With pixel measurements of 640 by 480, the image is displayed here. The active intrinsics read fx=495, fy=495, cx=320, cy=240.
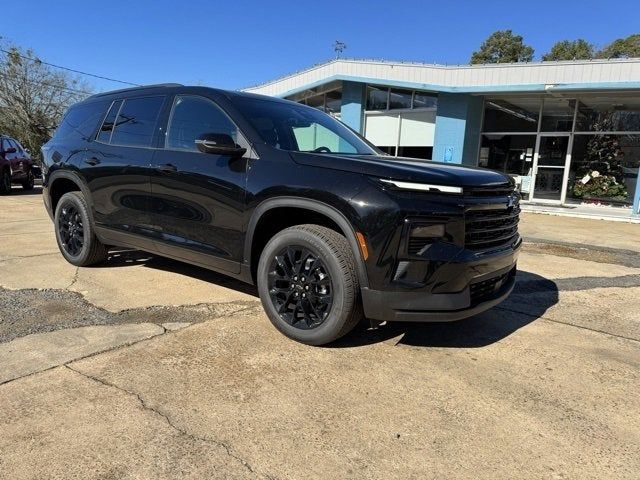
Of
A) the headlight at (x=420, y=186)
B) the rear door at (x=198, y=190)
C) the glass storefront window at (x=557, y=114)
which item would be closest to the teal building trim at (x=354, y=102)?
the glass storefront window at (x=557, y=114)

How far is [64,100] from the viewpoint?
3681cm

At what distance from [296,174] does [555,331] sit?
2.50 meters

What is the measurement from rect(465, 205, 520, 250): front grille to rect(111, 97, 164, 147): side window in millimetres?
2951

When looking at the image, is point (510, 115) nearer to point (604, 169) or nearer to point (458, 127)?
point (458, 127)

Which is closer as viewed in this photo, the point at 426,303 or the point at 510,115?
the point at 426,303

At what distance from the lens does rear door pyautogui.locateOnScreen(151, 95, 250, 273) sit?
381cm

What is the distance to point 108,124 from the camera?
16.6 feet

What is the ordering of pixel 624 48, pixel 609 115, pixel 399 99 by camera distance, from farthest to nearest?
pixel 624 48
pixel 399 99
pixel 609 115

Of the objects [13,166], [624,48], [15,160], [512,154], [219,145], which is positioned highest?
[624,48]

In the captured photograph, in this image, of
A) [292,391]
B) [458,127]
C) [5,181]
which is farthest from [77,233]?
[458,127]

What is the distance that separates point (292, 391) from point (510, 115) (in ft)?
48.3

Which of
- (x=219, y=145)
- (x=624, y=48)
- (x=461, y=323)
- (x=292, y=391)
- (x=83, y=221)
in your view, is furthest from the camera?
(x=624, y=48)

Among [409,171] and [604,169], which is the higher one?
[604,169]

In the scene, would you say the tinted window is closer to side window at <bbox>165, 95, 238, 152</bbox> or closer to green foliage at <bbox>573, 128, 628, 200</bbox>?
side window at <bbox>165, 95, 238, 152</bbox>
